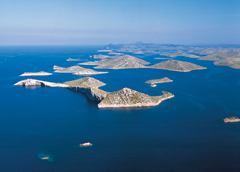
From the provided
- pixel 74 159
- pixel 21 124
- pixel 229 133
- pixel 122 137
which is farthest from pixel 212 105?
pixel 21 124

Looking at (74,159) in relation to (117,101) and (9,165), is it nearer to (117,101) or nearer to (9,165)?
→ (9,165)

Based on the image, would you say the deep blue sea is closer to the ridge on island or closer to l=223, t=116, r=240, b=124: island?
l=223, t=116, r=240, b=124: island

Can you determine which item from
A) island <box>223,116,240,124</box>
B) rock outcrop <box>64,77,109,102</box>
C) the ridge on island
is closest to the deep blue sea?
island <box>223,116,240,124</box>

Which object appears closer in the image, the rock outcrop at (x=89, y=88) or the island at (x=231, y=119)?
the island at (x=231, y=119)

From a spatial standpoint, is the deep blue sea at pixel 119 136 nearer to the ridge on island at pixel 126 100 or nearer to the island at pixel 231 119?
the island at pixel 231 119

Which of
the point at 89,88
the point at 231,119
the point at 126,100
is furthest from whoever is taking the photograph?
the point at 89,88

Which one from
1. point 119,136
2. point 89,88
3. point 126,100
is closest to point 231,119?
point 119,136

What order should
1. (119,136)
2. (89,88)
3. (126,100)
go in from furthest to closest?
(89,88), (126,100), (119,136)

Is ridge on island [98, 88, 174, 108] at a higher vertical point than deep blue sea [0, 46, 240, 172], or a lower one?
higher

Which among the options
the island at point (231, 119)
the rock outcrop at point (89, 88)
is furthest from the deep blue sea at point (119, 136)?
the rock outcrop at point (89, 88)

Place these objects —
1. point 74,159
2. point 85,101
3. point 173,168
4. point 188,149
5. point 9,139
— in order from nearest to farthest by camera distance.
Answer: point 173,168 < point 74,159 < point 188,149 < point 9,139 < point 85,101

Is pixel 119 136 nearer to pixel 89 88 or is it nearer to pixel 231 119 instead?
pixel 231 119
